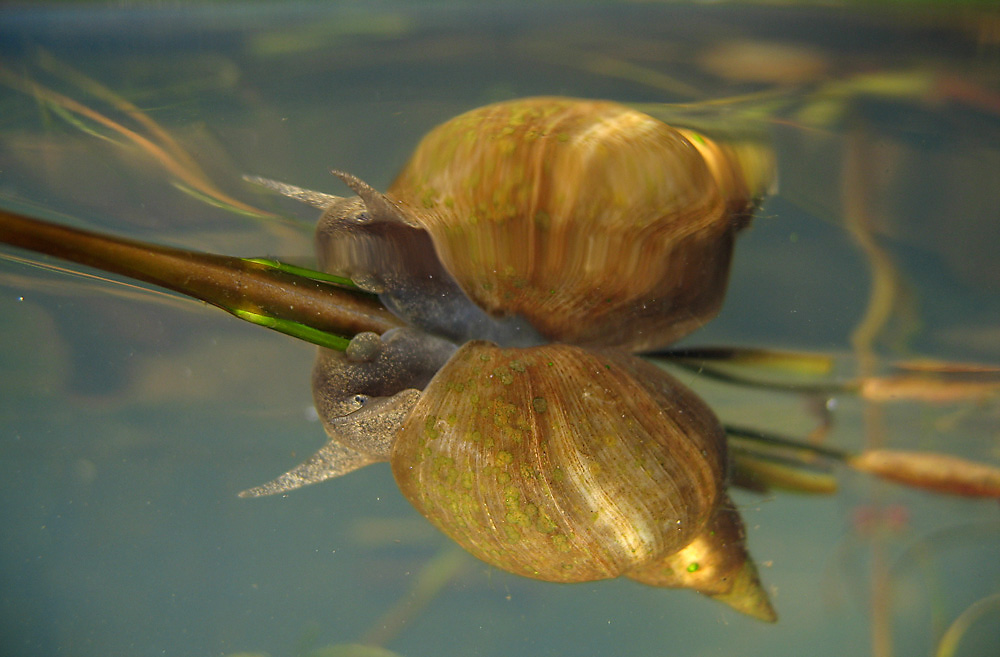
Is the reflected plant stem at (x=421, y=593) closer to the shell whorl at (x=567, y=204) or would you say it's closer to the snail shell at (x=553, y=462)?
the snail shell at (x=553, y=462)

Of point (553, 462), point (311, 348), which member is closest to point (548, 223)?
point (553, 462)

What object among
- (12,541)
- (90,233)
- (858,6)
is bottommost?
(12,541)

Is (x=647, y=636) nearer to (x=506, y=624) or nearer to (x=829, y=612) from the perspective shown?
(x=506, y=624)

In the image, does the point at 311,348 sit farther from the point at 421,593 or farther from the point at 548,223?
the point at 421,593

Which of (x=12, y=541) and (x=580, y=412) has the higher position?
(x=580, y=412)

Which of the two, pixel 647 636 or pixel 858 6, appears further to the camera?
pixel 647 636

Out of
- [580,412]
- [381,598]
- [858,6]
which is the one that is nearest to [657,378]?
[580,412]
